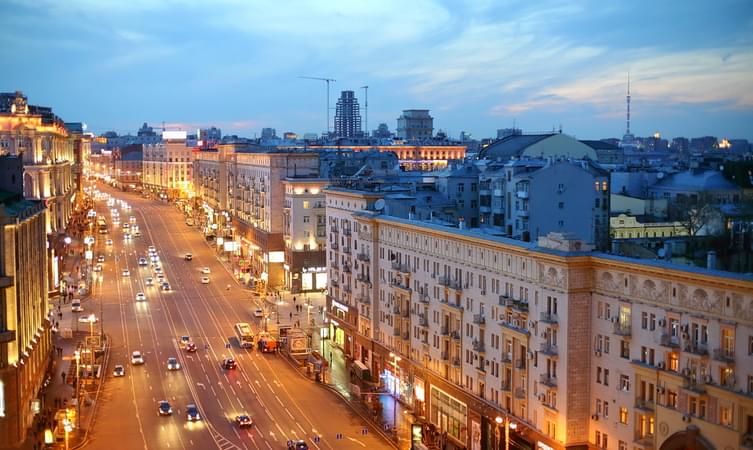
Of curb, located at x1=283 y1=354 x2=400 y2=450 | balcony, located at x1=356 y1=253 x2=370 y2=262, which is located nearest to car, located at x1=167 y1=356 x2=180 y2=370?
curb, located at x1=283 y1=354 x2=400 y2=450

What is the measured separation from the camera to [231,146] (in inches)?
7062

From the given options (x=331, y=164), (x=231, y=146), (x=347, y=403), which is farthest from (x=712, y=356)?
(x=231, y=146)

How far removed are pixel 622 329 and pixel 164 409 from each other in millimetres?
34671

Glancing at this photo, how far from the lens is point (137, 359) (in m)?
79.6

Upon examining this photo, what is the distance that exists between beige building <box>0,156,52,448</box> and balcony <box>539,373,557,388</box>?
31.4m

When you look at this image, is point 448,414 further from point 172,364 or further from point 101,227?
point 101,227

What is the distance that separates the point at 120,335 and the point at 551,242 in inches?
2215

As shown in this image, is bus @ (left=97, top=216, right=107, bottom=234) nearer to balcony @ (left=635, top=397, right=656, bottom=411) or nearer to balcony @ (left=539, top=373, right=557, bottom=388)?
balcony @ (left=539, top=373, right=557, bottom=388)

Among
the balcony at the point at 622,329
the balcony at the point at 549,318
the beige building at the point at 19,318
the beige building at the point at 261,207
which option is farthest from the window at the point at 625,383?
the beige building at the point at 261,207

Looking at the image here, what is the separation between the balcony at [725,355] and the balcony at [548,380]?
10.7m

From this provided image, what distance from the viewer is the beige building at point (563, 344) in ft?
126

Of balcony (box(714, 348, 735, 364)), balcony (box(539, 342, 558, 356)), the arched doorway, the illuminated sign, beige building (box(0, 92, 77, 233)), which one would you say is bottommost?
the illuminated sign

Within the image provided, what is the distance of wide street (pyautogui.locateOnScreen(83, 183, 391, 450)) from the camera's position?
5925cm

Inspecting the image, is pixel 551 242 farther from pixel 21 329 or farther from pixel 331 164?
pixel 331 164
